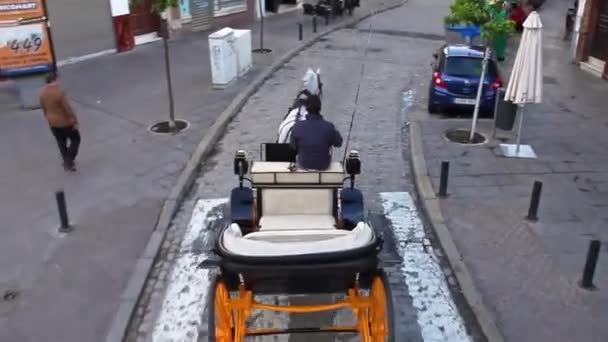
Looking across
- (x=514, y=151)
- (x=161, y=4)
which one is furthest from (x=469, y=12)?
(x=161, y=4)

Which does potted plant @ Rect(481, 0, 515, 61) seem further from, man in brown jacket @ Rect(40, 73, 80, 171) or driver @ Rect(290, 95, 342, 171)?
man in brown jacket @ Rect(40, 73, 80, 171)

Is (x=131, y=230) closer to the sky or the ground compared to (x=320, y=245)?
closer to the ground

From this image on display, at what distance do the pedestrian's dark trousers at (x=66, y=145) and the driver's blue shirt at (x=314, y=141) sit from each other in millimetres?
5388

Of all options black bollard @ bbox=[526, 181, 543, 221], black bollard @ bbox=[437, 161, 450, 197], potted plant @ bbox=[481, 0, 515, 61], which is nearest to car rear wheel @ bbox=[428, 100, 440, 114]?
potted plant @ bbox=[481, 0, 515, 61]

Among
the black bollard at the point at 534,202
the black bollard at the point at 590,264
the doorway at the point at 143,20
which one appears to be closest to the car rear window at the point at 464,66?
the black bollard at the point at 534,202

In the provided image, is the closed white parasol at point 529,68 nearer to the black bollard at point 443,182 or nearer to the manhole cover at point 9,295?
the black bollard at point 443,182

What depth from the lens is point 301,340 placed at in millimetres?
6332

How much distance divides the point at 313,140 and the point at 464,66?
8804mm

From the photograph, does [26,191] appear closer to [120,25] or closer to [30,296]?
[30,296]

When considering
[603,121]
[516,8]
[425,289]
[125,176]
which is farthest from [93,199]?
[516,8]

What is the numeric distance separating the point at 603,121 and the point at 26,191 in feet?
38.5

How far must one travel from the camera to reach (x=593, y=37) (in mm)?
18641

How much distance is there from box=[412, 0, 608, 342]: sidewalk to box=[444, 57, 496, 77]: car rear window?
1218 mm

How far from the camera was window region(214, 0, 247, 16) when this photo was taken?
25297 mm
